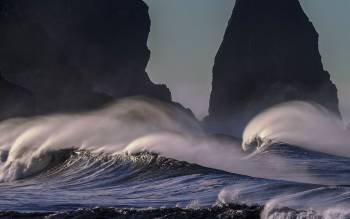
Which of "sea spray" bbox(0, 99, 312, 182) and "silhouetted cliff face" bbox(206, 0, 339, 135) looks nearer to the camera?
"sea spray" bbox(0, 99, 312, 182)

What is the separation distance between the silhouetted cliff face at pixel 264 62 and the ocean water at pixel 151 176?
117090 mm

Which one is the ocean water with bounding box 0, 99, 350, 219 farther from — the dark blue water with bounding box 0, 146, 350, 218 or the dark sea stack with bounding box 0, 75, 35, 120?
the dark sea stack with bounding box 0, 75, 35, 120

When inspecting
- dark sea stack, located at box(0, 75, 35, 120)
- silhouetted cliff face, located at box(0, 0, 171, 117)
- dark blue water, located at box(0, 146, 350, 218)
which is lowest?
dark blue water, located at box(0, 146, 350, 218)

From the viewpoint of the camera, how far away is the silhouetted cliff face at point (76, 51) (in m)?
112

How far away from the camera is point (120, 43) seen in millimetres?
149125

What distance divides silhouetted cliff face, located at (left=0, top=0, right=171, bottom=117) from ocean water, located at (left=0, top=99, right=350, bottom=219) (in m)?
59.4

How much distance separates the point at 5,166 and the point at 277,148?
53.5ft

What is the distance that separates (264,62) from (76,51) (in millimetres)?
54907

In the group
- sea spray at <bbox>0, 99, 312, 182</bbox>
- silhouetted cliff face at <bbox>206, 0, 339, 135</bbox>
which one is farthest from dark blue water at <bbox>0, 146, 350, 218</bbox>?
silhouetted cliff face at <bbox>206, 0, 339, 135</bbox>

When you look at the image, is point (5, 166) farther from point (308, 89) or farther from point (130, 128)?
point (308, 89)

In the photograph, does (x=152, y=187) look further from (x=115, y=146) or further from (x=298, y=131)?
(x=298, y=131)

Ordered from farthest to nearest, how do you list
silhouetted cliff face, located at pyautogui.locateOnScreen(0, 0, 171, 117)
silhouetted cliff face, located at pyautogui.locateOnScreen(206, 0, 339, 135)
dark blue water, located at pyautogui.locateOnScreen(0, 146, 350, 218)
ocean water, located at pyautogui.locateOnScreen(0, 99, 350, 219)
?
1. silhouetted cliff face, located at pyautogui.locateOnScreen(206, 0, 339, 135)
2. silhouetted cliff face, located at pyautogui.locateOnScreen(0, 0, 171, 117)
3. dark blue water, located at pyautogui.locateOnScreen(0, 146, 350, 218)
4. ocean water, located at pyautogui.locateOnScreen(0, 99, 350, 219)

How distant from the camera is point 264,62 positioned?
178750 mm

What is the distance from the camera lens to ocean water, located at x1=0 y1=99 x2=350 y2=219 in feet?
60.2
